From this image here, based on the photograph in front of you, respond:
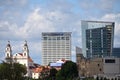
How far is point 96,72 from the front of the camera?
7003 inches

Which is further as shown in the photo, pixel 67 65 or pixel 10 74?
pixel 67 65

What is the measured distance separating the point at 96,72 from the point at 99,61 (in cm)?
456

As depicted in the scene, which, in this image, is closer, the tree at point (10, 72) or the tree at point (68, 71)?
the tree at point (10, 72)

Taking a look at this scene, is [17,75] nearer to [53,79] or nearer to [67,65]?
[67,65]

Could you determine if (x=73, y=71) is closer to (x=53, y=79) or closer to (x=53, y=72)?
(x=53, y=79)

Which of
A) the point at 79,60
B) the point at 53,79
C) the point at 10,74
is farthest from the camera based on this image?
the point at 79,60

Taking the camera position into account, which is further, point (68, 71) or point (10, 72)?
point (68, 71)

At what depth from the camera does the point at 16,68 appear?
128750 mm

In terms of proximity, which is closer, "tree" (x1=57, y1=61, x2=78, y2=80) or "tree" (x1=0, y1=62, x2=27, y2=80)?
"tree" (x1=0, y1=62, x2=27, y2=80)

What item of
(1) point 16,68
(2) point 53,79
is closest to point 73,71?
(2) point 53,79

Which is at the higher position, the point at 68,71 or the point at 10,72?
the point at 10,72

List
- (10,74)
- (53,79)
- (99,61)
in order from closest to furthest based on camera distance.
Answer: (10,74)
(53,79)
(99,61)

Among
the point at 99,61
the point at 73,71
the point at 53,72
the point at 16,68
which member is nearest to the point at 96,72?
the point at 99,61

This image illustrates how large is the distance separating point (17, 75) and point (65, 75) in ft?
89.0
